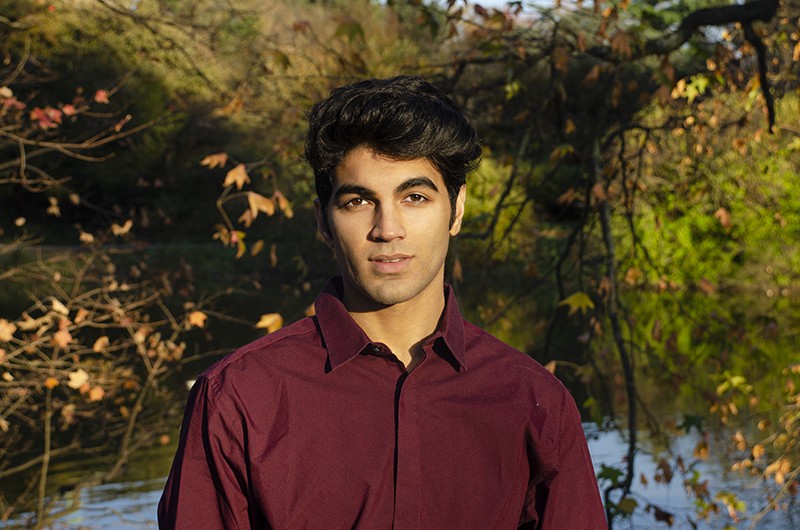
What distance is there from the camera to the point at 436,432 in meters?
1.67

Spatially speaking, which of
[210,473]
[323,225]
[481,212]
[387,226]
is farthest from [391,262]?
[481,212]

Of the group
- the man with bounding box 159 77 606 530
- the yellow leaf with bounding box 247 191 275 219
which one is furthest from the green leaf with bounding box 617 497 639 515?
the man with bounding box 159 77 606 530

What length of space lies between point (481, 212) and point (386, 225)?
5.17m

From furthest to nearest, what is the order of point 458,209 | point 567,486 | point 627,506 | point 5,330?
1. point 5,330
2. point 627,506
3. point 458,209
4. point 567,486

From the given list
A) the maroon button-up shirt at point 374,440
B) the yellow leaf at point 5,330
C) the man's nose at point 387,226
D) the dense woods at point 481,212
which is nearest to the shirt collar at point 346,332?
the maroon button-up shirt at point 374,440

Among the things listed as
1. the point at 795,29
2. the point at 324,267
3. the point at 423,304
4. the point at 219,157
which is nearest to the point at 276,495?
the point at 423,304

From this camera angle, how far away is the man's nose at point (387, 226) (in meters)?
1.68

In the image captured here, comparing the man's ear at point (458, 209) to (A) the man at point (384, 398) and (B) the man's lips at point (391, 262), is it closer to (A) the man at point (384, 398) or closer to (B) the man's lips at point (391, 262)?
(A) the man at point (384, 398)

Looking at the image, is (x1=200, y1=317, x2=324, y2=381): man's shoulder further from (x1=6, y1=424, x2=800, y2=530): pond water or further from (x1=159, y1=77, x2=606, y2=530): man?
(x1=6, y1=424, x2=800, y2=530): pond water

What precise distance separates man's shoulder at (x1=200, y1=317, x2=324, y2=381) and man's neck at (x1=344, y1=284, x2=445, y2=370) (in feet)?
0.28

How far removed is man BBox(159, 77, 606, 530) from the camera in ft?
5.26

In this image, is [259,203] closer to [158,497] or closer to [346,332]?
[346,332]

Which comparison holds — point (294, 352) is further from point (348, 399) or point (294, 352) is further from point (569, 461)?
point (569, 461)

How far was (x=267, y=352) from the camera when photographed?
167 cm
